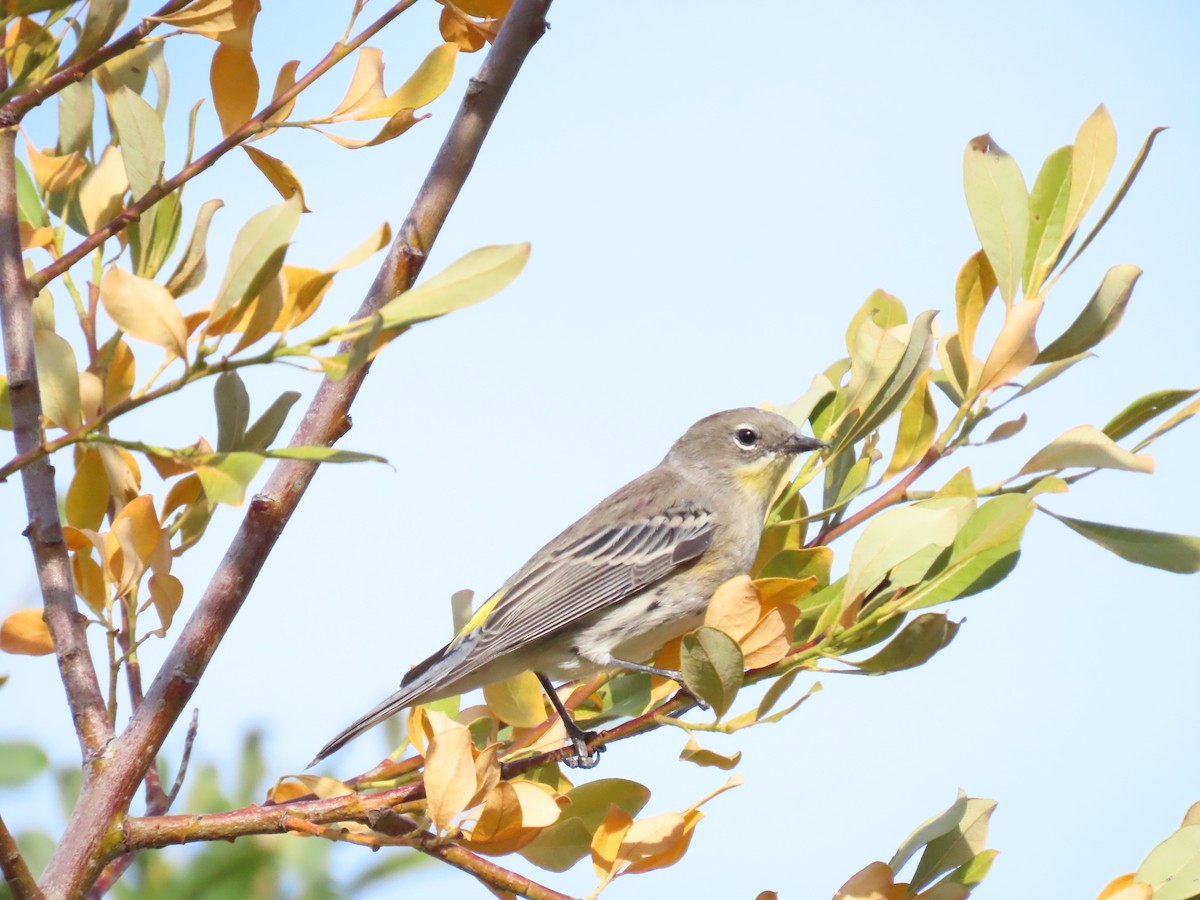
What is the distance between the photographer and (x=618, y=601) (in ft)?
12.1

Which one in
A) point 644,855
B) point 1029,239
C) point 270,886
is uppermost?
point 1029,239

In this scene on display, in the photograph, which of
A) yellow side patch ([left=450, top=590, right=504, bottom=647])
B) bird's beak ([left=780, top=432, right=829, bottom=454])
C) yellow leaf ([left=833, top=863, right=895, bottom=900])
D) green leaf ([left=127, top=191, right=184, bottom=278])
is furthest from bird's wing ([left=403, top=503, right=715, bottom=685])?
yellow leaf ([left=833, top=863, right=895, bottom=900])

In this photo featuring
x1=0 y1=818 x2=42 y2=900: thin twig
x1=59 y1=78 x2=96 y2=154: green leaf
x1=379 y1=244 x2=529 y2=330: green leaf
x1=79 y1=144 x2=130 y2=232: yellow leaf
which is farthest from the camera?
x1=59 y1=78 x2=96 y2=154: green leaf

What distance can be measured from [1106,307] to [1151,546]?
0.38 meters

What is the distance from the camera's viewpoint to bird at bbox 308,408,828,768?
347cm

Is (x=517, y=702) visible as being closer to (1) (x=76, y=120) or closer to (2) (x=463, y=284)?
(2) (x=463, y=284)

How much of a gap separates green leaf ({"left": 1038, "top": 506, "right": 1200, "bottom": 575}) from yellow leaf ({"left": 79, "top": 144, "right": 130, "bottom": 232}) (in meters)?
1.52

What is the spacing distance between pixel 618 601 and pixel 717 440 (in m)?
1.31

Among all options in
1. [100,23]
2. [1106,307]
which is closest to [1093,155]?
[1106,307]

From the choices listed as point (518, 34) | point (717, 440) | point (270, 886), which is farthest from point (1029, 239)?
point (717, 440)

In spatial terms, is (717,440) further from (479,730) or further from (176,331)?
(176,331)

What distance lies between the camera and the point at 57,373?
4.89ft

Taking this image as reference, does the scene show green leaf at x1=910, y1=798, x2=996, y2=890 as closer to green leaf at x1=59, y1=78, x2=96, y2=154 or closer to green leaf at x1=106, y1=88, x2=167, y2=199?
green leaf at x1=106, y1=88, x2=167, y2=199

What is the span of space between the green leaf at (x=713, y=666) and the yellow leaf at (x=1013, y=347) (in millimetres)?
683
